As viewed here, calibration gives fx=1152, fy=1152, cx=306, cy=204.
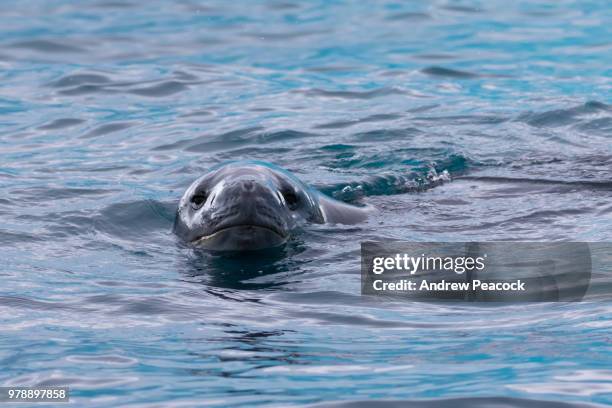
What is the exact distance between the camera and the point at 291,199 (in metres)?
7.14

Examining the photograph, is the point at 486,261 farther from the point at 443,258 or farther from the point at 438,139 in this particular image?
the point at 438,139

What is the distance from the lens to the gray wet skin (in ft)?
21.7

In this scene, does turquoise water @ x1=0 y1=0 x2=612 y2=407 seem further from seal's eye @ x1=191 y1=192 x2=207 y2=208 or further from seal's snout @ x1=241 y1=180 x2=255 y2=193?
seal's snout @ x1=241 y1=180 x2=255 y2=193

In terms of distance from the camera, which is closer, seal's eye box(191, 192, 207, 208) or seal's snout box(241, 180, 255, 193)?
seal's snout box(241, 180, 255, 193)

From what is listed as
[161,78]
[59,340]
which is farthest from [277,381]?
[161,78]

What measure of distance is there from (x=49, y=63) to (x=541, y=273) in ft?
31.3

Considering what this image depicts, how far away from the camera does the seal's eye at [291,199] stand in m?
7.09

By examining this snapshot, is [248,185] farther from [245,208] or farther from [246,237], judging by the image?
[246,237]
